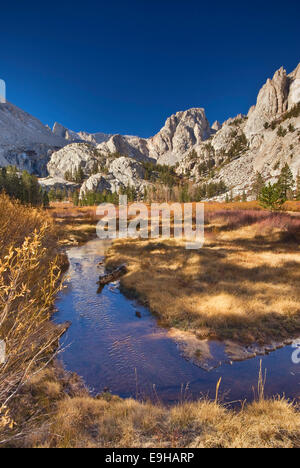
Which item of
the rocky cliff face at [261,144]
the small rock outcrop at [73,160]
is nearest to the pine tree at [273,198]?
A: the rocky cliff face at [261,144]

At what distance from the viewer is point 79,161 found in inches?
6831

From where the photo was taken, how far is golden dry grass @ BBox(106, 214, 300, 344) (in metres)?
8.55

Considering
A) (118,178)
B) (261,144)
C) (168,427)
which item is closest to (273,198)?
(168,427)

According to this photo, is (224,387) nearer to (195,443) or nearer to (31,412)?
(195,443)

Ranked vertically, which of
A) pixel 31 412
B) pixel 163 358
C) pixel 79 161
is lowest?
pixel 163 358

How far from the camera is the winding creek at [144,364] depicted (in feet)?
18.3

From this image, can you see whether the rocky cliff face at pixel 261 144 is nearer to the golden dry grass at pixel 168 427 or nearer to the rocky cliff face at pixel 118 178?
the rocky cliff face at pixel 118 178

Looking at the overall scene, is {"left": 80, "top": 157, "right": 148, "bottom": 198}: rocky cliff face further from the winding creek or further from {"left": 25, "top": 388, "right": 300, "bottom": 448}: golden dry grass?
{"left": 25, "top": 388, "right": 300, "bottom": 448}: golden dry grass

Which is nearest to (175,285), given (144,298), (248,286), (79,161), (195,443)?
→ (144,298)

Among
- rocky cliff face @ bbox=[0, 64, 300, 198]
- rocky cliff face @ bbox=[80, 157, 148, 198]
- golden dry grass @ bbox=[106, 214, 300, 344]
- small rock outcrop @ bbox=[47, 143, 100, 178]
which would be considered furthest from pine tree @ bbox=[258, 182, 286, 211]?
small rock outcrop @ bbox=[47, 143, 100, 178]

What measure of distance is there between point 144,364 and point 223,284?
6.69 meters

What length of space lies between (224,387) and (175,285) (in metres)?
6.74

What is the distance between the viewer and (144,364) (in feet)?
21.8

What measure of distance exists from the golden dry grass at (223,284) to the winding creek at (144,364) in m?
1.04
